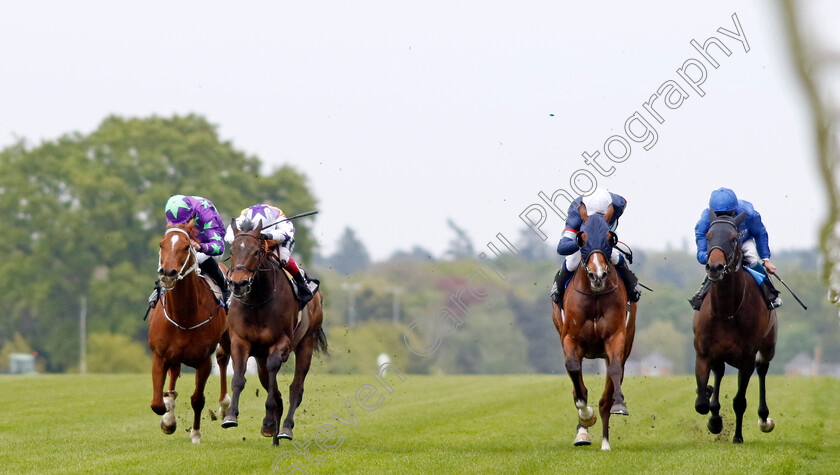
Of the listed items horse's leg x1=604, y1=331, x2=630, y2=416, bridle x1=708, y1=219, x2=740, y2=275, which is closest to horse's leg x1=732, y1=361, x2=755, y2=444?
bridle x1=708, y1=219, x2=740, y2=275

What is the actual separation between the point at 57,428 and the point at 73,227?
121 feet

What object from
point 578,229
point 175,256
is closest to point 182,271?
point 175,256

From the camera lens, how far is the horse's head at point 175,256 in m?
10.7

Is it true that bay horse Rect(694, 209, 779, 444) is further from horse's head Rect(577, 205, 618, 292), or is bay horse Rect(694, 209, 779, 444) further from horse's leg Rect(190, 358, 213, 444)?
horse's leg Rect(190, 358, 213, 444)

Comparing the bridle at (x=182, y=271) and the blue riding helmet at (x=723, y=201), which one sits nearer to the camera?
the bridle at (x=182, y=271)

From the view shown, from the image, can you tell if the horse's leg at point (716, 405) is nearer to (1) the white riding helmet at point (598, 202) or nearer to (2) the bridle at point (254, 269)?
(1) the white riding helmet at point (598, 202)

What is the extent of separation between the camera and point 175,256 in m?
10.8

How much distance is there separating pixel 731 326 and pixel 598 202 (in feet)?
6.33

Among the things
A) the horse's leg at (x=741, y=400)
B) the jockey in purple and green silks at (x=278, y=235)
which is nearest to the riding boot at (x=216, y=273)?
the jockey in purple and green silks at (x=278, y=235)

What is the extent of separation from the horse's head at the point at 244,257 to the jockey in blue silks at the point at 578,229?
9.82 ft

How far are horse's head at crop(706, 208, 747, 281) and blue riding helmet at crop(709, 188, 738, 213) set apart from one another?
121 mm

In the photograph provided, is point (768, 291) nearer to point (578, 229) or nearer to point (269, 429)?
point (578, 229)

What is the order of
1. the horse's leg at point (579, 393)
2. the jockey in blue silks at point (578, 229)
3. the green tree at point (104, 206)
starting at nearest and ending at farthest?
the horse's leg at point (579, 393)
the jockey in blue silks at point (578, 229)
the green tree at point (104, 206)

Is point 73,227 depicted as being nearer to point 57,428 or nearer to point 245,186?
point 245,186
